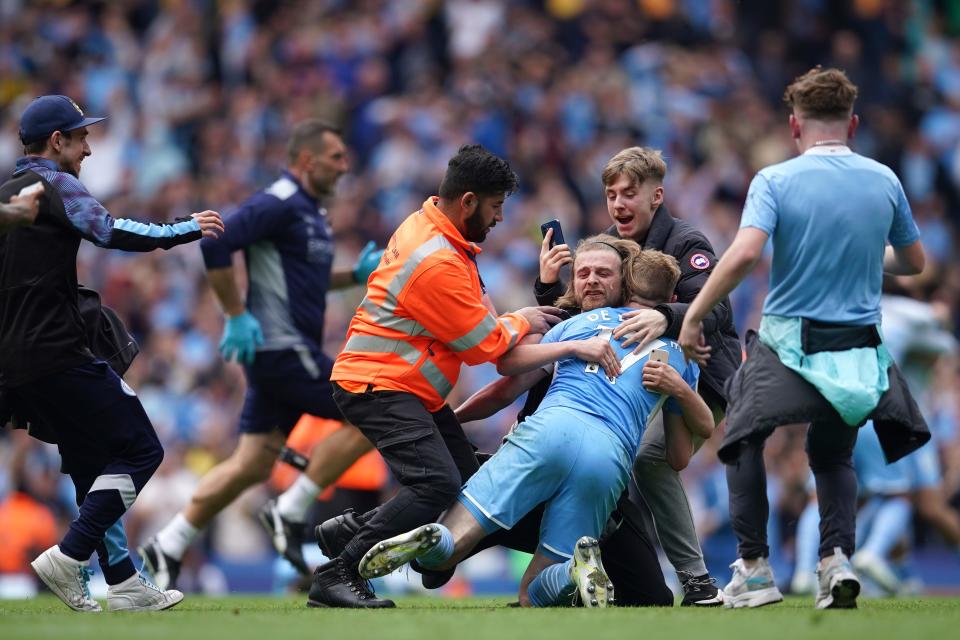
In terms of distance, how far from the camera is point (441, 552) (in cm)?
598

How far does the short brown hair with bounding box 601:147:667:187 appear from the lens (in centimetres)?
695

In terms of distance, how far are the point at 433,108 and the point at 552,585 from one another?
11.1 metres

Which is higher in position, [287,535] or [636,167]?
[636,167]

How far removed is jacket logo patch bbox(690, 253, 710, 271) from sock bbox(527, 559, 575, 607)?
1590mm

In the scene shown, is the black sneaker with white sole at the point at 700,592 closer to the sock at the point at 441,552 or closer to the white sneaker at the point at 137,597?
the sock at the point at 441,552

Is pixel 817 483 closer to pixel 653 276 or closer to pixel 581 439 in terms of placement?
pixel 581 439

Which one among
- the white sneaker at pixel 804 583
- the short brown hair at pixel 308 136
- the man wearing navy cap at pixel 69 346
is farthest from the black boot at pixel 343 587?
the white sneaker at pixel 804 583

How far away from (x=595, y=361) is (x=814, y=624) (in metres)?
1.63

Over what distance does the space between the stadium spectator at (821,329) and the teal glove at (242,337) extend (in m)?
3.44

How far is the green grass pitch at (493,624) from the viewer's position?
478 centimetres

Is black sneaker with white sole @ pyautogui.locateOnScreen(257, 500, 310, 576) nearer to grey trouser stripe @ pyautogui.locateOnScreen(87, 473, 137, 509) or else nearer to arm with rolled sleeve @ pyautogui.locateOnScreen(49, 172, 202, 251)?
grey trouser stripe @ pyautogui.locateOnScreen(87, 473, 137, 509)

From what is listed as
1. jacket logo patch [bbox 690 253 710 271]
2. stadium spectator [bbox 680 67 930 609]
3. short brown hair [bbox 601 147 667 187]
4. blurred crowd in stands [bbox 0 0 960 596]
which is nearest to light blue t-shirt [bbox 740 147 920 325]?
stadium spectator [bbox 680 67 930 609]

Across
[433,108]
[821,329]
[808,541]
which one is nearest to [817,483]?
[821,329]

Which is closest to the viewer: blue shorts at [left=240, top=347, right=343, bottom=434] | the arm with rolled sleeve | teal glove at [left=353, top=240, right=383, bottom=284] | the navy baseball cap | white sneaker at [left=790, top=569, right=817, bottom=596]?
the arm with rolled sleeve
